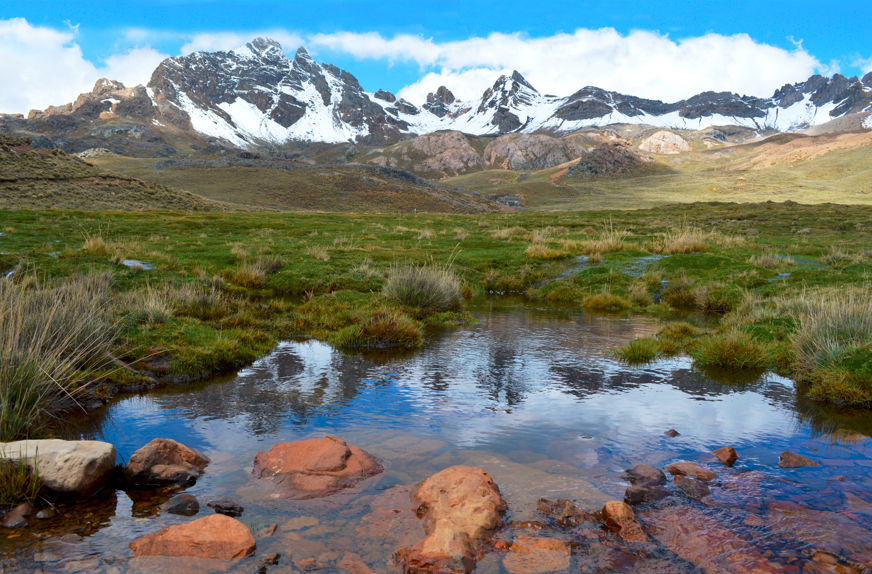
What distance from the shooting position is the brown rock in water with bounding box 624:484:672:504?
4934mm

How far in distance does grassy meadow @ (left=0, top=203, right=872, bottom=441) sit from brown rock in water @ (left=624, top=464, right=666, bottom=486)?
4.22 m

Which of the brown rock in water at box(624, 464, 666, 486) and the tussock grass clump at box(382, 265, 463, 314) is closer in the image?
the brown rock in water at box(624, 464, 666, 486)

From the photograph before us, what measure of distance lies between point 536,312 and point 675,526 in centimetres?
1104

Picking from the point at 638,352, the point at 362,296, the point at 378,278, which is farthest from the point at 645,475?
the point at 378,278

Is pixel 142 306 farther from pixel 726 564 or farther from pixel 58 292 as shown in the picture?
pixel 726 564

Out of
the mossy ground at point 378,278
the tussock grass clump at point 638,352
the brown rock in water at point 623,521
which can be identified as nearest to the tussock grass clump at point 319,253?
the mossy ground at point 378,278

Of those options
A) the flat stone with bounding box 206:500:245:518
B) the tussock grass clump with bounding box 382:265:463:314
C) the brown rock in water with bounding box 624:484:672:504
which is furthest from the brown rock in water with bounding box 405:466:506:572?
the tussock grass clump with bounding box 382:265:463:314

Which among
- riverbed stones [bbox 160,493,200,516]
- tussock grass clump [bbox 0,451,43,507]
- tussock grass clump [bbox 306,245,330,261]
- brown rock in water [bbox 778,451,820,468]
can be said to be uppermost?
tussock grass clump [bbox 306,245,330,261]

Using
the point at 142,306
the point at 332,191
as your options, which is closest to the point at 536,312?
the point at 142,306

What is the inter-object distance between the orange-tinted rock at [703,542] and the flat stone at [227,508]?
3.53 meters

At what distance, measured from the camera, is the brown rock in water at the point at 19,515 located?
14.3ft

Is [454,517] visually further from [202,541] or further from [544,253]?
[544,253]

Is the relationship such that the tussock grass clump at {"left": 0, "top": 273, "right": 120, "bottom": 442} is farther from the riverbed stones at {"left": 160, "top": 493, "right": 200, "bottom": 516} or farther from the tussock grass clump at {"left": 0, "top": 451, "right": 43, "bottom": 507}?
the riverbed stones at {"left": 160, "top": 493, "right": 200, "bottom": 516}

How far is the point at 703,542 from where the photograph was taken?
430cm
